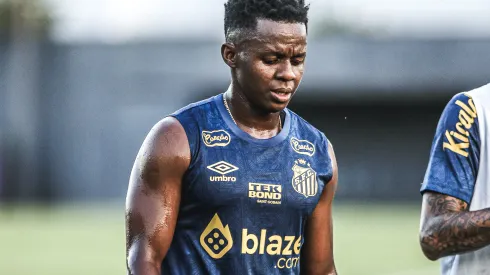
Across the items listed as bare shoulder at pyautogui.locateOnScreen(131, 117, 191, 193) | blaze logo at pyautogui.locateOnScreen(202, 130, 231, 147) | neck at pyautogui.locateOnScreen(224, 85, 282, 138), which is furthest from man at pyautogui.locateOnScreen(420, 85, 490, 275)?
bare shoulder at pyautogui.locateOnScreen(131, 117, 191, 193)

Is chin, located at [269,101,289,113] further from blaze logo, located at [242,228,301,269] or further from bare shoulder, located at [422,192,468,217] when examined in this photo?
bare shoulder, located at [422,192,468,217]

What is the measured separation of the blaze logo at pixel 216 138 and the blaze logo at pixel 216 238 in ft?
1.16

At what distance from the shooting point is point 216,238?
195 inches

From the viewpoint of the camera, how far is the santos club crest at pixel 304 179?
16.8 ft

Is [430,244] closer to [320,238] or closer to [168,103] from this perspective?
[320,238]

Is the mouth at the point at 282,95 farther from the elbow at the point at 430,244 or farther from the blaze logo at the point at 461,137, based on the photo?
the elbow at the point at 430,244

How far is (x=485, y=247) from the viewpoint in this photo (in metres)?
4.95

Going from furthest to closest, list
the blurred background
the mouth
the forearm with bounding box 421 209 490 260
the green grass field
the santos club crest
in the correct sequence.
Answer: the blurred background, the green grass field, the santos club crest, the mouth, the forearm with bounding box 421 209 490 260

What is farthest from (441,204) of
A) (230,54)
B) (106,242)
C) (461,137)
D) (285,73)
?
(106,242)

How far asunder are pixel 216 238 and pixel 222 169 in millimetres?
328

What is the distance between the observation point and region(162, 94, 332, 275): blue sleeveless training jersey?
4.95 m

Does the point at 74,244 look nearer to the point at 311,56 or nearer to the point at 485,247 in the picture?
the point at 311,56

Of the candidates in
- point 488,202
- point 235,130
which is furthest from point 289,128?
point 488,202

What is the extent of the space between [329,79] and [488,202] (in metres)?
30.7
